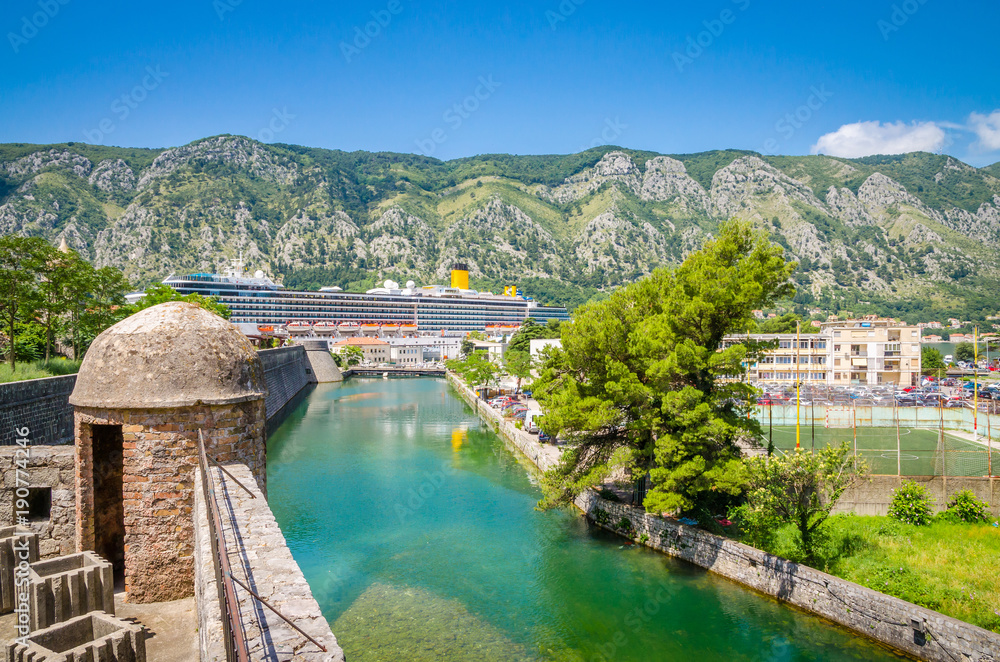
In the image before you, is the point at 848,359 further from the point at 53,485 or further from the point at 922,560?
the point at 53,485

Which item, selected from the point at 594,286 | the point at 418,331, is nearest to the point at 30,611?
the point at 418,331

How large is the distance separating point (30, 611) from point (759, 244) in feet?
49.6

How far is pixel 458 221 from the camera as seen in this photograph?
190 m

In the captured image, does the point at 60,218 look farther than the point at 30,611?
Yes

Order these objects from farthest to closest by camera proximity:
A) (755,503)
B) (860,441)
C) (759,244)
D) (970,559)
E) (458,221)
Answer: (458,221) < (860,441) < (759,244) < (755,503) < (970,559)

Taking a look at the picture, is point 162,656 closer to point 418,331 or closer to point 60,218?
point 418,331

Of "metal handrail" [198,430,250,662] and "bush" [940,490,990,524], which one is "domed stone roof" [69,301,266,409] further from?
"bush" [940,490,990,524]

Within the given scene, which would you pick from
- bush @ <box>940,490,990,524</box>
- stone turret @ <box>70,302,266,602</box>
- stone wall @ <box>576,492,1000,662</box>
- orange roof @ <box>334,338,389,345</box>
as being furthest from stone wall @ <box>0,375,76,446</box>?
orange roof @ <box>334,338,389,345</box>

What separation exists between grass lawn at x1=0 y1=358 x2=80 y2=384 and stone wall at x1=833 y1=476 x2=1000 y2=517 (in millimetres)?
21351

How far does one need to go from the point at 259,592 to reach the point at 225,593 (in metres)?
0.49

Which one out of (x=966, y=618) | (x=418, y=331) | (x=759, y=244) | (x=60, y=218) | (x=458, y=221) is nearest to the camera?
(x=966, y=618)

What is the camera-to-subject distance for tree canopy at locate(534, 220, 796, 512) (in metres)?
13.6

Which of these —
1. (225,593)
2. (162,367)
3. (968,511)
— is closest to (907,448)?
(968,511)

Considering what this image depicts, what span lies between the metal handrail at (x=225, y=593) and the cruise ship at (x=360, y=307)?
9053 centimetres
